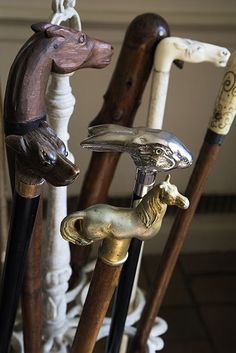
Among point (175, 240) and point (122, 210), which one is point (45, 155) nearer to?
point (122, 210)

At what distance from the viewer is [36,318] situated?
0.76 metres

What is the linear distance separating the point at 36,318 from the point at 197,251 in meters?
0.74

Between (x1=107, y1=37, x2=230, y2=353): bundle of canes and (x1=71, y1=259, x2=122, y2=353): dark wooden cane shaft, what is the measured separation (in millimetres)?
59

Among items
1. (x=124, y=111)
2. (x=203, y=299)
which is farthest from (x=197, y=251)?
(x=124, y=111)

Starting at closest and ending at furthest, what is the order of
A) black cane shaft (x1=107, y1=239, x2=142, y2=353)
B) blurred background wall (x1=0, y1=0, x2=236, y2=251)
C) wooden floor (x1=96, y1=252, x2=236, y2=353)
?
black cane shaft (x1=107, y1=239, x2=142, y2=353), blurred background wall (x1=0, y1=0, x2=236, y2=251), wooden floor (x1=96, y1=252, x2=236, y2=353)

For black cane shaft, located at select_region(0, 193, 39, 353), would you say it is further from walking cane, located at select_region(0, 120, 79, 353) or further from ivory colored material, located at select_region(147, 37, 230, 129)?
ivory colored material, located at select_region(147, 37, 230, 129)

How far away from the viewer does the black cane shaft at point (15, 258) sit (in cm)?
61

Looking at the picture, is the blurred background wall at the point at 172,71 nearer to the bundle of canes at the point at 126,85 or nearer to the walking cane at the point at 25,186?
the bundle of canes at the point at 126,85

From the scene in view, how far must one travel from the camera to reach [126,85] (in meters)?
0.78

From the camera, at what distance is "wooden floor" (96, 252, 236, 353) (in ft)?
4.02

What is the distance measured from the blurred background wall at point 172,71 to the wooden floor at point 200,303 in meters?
0.20

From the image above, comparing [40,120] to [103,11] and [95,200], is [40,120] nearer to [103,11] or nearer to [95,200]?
[95,200]

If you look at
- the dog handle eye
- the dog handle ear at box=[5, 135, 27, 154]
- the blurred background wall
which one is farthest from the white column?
the blurred background wall

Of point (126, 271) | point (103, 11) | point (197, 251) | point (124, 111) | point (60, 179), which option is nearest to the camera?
point (60, 179)
